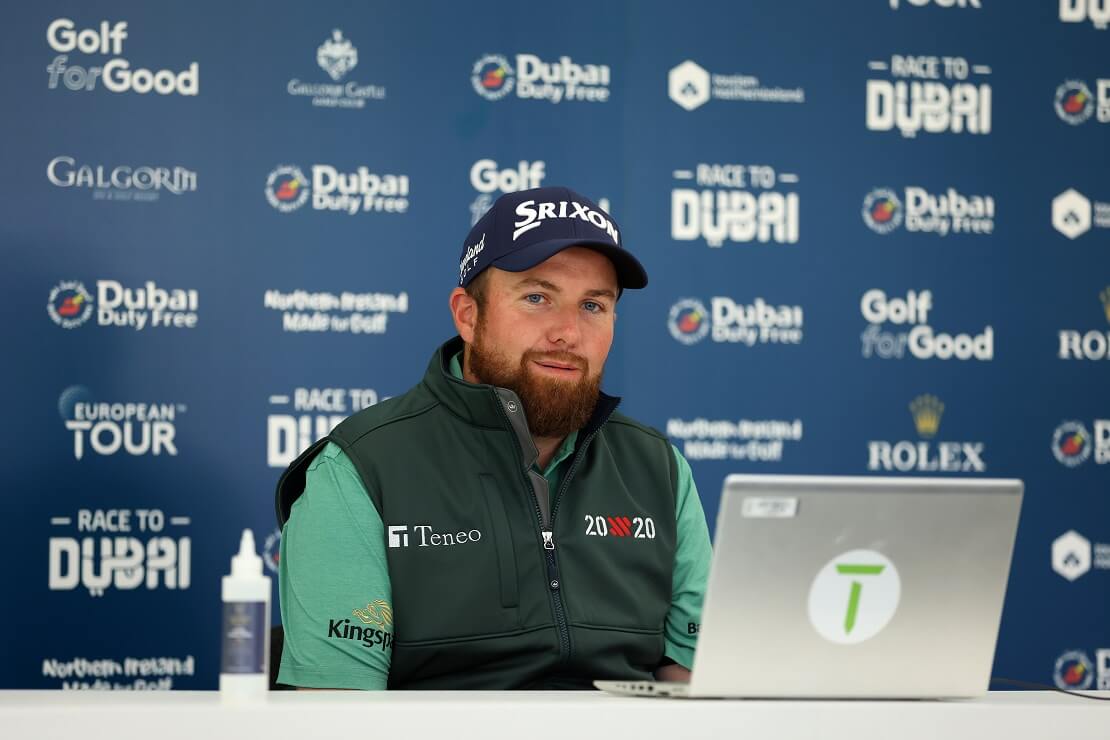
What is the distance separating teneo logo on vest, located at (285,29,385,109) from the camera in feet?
10.1

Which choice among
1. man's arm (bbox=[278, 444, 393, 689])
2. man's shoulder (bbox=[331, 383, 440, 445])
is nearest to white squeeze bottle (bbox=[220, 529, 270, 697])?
man's arm (bbox=[278, 444, 393, 689])

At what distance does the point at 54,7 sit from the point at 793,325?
202cm

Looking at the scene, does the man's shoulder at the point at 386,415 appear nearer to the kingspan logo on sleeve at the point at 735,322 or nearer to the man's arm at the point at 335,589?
the man's arm at the point at 335,589

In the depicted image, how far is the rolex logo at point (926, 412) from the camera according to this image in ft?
10.6

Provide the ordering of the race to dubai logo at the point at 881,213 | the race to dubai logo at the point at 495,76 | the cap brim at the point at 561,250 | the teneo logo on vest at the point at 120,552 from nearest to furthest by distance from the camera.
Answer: the cap brim at the point at 561,250
the teneo logo on vest at the point at 120,552
the race to dubai logo at the point at 495,76
the race to dubai logo at the point at 881,213

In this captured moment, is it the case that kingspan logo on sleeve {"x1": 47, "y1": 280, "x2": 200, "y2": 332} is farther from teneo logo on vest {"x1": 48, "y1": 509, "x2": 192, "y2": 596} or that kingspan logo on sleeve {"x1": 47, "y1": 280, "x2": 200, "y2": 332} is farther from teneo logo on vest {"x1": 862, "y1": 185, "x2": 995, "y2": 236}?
teneo logo on vest {"x1": 862, "y1": 185, "x2": 995, "y2": 236}

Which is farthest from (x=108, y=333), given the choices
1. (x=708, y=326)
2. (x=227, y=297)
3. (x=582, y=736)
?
(x=582, y=736)

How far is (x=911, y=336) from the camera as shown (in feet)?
10.6

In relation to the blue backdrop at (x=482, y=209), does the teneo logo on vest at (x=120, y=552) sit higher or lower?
lower

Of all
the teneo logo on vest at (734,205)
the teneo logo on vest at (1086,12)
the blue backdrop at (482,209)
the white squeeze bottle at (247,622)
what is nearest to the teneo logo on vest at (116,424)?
the blue backdrop at (482,209)

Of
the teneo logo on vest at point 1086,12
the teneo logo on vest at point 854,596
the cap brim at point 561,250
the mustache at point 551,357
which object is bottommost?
the teneo logo on vest at point 854,596

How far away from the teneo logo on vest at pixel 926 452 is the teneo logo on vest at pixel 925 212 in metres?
0.46

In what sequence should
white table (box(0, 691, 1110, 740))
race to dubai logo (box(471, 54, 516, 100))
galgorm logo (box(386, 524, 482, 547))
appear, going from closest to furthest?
1. white table (box(0, 691, 1110, 740))
2. galgorm logo (box(386, 524, 482, 547))
3. race to dubai logo (box(471, 54, 516, 100))

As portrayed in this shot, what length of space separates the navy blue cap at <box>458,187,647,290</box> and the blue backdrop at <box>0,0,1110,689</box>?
1.28m
